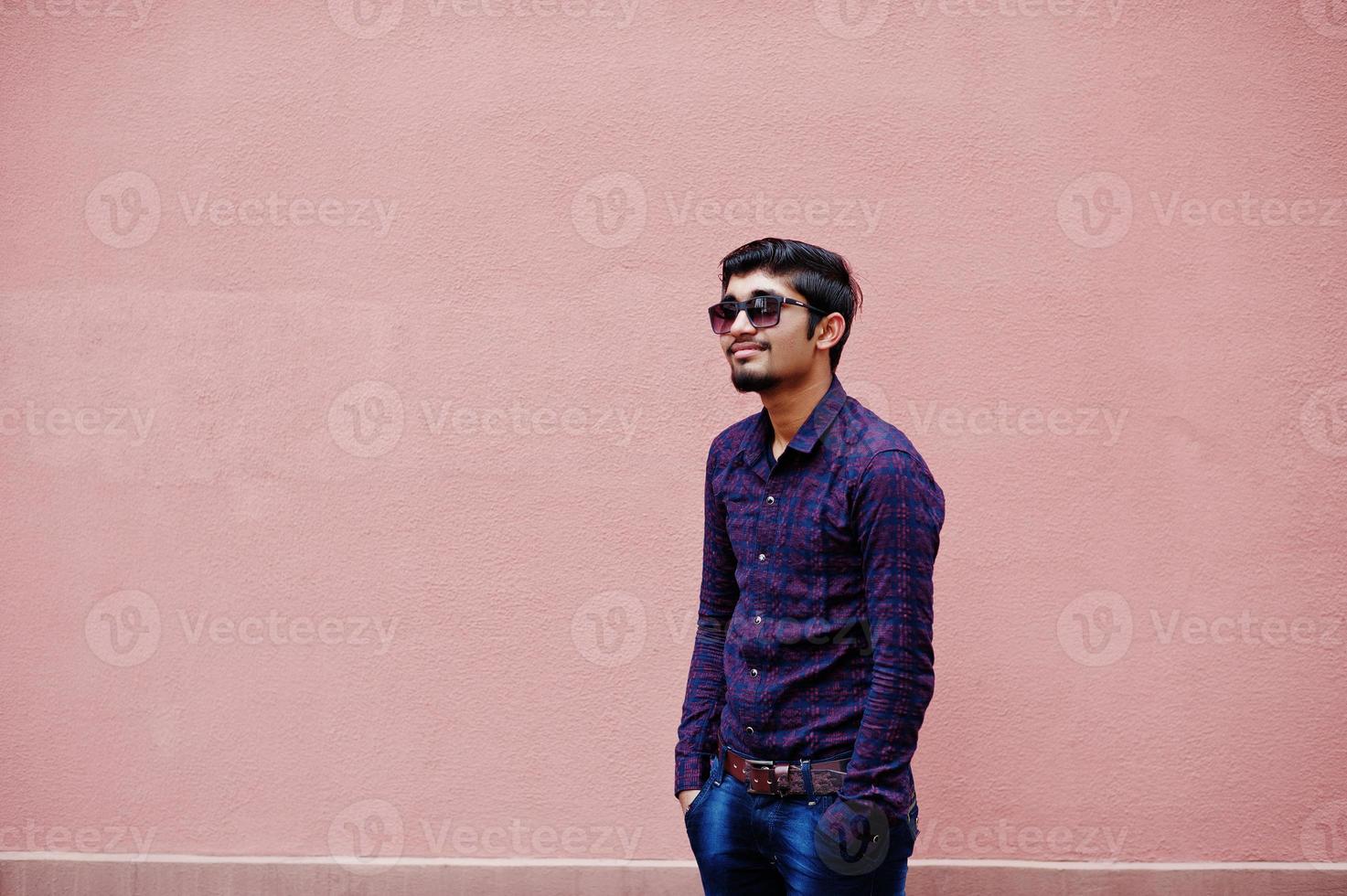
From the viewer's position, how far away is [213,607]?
3.30 meters

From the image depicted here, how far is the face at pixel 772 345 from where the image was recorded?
77.9 inches

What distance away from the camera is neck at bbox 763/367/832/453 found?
6.61 feet

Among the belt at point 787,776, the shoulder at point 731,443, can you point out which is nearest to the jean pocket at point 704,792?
the belt at point 787,776

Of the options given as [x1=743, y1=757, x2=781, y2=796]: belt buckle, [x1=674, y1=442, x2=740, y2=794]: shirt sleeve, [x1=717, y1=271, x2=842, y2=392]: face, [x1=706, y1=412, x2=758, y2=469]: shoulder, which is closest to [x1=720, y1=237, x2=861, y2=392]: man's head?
[x1=717, y1=271, x2=842, y2=392]: face

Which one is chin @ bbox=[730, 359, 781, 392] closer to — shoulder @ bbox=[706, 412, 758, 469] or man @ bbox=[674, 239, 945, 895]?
man @ bbox=[674, 239, 945, 895]

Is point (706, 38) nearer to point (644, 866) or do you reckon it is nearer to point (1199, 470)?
point (1199, 470)

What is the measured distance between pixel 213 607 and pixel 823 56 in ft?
8.96

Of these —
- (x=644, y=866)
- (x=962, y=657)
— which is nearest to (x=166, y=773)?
(x=644, y=866)

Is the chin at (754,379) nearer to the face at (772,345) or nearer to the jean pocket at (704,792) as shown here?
the face at (772,345)

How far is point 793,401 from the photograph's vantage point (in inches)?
79.4

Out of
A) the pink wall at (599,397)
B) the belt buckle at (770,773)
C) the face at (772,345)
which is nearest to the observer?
the belt buckle at (770,773)

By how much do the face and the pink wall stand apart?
3.94 feet

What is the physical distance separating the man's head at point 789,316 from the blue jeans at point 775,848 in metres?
0.81

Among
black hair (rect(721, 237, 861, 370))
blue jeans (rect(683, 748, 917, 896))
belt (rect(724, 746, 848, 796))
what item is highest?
black hair (rect(721, 237, 861, 370))
